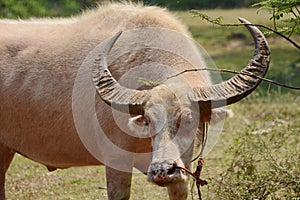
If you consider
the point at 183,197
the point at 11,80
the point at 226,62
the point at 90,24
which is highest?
the point at 90,24

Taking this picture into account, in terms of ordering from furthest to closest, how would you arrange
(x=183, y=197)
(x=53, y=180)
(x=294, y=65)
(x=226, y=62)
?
(x=226, y=62) → (x=294, y=65) → (x=53, y=180) → (x=183, y=197)

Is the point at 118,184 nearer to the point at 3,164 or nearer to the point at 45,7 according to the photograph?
the point at 3,164

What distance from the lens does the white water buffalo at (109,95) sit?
6.57 metres

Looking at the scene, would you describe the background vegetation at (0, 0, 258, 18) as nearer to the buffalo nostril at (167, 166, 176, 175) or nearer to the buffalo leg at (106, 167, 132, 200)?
the buffalo leg at (106, 167, 132, 200)

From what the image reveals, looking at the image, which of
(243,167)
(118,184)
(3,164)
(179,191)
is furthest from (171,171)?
(3,164)

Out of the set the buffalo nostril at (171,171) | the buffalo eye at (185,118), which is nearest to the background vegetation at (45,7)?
the buffalo eye at (185,118)

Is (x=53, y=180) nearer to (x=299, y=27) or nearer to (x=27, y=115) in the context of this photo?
(x=27, y=115)

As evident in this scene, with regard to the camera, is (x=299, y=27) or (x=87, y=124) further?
(x=87, y=124)

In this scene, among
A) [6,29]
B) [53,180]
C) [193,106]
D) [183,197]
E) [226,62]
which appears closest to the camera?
[193,106]

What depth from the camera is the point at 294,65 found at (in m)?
15.9

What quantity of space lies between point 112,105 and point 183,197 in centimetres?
114

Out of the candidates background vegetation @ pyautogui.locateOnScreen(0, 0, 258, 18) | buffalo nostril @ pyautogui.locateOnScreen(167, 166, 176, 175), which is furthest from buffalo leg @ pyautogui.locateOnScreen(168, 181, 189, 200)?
background vegetation @ pyautogui.locateOnScreen(0, 0, 258, 18)

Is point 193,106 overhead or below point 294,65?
overhead

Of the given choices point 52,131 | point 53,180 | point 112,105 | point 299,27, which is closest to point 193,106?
point 112,105
